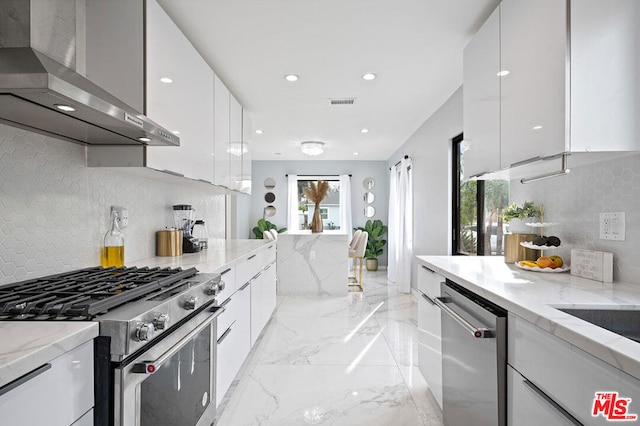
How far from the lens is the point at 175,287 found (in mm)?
1405

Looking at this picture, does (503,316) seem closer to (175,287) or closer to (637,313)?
(637,313)

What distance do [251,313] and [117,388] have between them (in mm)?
1854

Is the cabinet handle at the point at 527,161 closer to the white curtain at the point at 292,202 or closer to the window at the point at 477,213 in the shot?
Answer: the window at the point at 477,213

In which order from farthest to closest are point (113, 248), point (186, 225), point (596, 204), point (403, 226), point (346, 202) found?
1. point (346, 202)
2. point (403, 226)
3. point (186, 225)
4. point (113, 248)
5. point (596, 204)

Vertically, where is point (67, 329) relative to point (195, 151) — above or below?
below

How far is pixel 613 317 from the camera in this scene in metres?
1.17

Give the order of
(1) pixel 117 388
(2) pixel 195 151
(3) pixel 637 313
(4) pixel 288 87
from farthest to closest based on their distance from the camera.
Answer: (4) pixel 288 87
(2) pixel 195 151
(3) pixel 637 313
(1) pixel 117 388

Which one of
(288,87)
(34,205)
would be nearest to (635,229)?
(34,205)

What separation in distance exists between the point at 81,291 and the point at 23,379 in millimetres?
550

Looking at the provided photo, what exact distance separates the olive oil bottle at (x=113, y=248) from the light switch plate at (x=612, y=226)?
249 cm

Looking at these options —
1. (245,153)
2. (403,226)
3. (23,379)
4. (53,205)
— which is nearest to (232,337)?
(53,205)

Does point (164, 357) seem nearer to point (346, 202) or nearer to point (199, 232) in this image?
point (199, 232)

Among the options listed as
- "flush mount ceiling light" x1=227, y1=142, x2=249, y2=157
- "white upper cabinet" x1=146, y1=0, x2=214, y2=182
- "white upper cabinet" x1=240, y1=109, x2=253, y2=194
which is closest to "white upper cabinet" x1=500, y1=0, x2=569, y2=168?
"white upper cabinet" x1=146, y1=0, x2=214, y2=182

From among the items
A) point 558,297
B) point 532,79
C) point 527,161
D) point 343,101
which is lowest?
point 558,297
